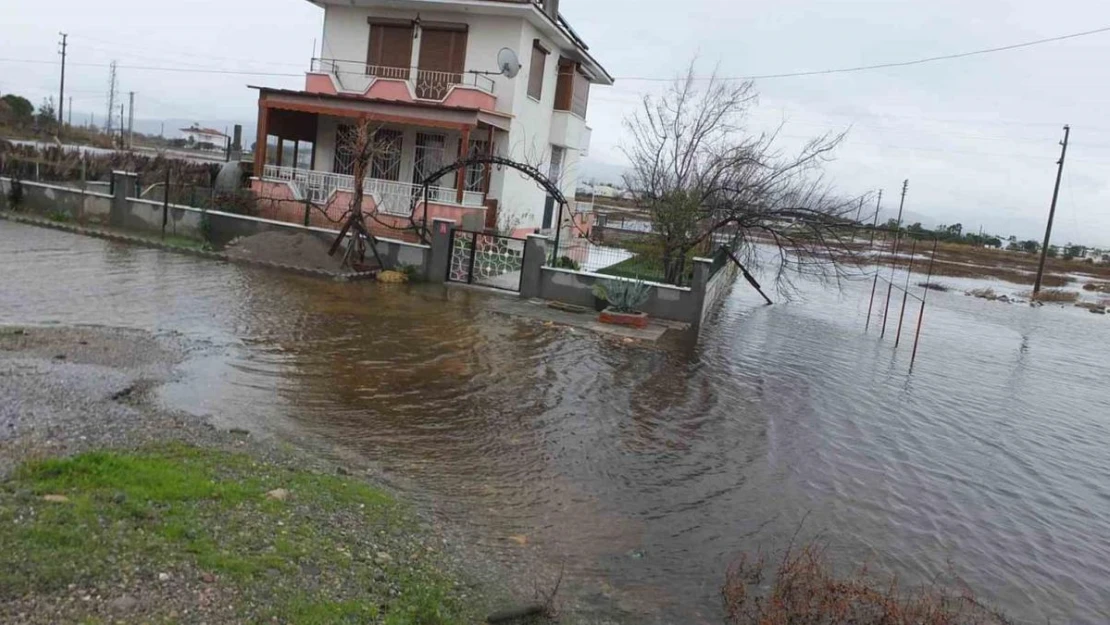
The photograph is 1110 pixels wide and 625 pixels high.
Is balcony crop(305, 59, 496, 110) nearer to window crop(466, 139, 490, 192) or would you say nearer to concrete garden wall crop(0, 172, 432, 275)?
window crop(466, 139, 490, 192)

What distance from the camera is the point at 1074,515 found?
347 inches

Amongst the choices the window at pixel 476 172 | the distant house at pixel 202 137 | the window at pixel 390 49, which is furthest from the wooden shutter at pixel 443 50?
the distant house at pixel 202 137

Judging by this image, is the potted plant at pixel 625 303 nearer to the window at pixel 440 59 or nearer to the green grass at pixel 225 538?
the green grass at pixel 225 538

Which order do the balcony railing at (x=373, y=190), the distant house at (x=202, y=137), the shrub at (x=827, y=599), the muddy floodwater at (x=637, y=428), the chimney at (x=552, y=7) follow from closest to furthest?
the shrub at (x=827, y=599)
the muddy floodwater at (x=637, y=428)
the balcony railing at (x=373, y=190)
the chimney at (x=552, y=7)
the distant house at (x=202, y=137)

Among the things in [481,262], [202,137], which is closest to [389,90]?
[481,262]

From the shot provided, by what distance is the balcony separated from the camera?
78.2 ft

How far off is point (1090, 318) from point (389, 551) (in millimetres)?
36806

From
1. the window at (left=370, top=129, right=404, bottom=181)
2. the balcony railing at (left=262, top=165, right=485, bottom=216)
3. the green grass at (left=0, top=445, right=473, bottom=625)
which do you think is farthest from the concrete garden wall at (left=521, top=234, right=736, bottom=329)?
the green grass at (left=0, top=445, right=473, bottom=625)

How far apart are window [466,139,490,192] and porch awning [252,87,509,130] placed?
1.17 m

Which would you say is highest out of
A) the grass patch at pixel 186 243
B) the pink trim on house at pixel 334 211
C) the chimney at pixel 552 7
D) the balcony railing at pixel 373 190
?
the chimney at pixel 552 7

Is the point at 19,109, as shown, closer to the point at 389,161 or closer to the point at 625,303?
the point at 389,161

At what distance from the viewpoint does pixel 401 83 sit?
23.9 meters

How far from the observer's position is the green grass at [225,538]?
14.8 ft

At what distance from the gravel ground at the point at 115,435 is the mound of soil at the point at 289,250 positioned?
308 inches
